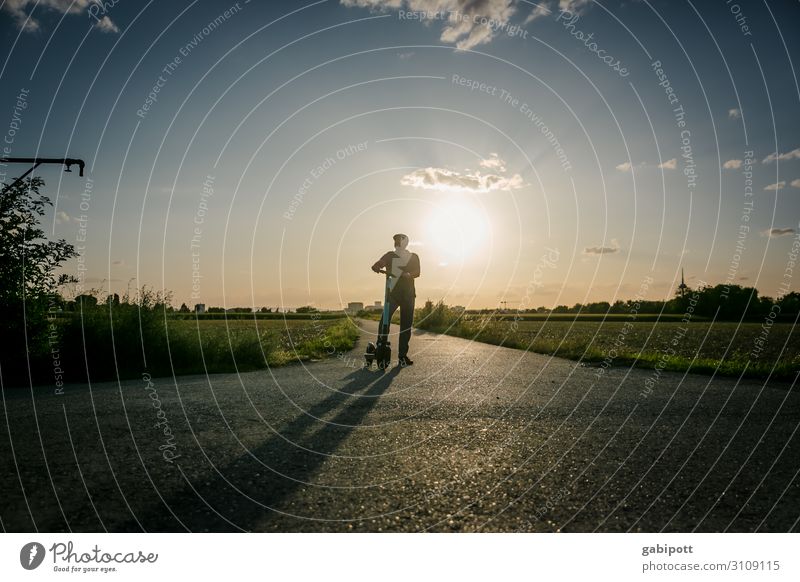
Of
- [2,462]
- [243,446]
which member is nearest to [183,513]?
[243,446]

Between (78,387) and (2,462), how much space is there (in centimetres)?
522

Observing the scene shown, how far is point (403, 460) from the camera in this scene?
400 cm

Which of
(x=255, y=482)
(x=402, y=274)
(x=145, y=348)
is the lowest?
(x=255, y=482)

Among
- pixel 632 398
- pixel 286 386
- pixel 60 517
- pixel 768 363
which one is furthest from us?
pixel 768 363

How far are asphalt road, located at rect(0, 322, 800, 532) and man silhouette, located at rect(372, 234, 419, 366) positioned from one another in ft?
11.7

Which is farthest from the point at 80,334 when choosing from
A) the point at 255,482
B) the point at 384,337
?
the point at 255,482

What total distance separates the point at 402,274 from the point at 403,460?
7097mm

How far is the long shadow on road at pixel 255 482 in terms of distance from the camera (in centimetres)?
287

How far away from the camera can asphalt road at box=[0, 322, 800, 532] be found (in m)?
2.95

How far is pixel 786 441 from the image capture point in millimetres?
4723

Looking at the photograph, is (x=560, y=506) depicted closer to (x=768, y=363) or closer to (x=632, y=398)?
(x=632, y=398)

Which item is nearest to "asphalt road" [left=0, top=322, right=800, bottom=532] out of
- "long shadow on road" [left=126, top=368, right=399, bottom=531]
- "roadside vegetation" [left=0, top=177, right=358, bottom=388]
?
"long shadow on road" [left=126, top=368, right=399, bottom=531]

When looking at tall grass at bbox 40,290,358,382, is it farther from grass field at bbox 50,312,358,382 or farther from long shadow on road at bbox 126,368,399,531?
long shadow on road at bbox 126,368,399,531

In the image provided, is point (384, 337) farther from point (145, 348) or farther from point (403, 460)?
point (403, 460)
